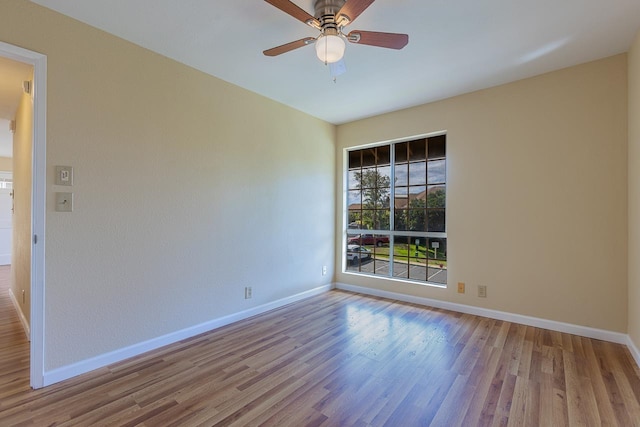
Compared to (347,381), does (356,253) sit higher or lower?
higher

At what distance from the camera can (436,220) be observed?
381 centimetres

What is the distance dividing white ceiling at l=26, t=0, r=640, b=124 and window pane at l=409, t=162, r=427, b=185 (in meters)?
0.99

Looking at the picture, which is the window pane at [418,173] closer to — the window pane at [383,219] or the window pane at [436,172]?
the window pane at [436,172]

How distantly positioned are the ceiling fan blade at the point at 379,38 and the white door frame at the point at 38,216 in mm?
2163

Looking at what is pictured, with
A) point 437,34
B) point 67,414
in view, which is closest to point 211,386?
point 67,414

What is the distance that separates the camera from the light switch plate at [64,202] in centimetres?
210

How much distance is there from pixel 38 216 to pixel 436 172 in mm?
3960

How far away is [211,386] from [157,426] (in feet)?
1.40

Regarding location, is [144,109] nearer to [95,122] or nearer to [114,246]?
[95,122]

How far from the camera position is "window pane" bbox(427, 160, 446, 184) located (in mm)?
3765

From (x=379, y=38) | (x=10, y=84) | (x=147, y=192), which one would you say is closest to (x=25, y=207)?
(x=10, y=84)

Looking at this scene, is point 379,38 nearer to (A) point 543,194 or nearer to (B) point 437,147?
(B) point 437,147

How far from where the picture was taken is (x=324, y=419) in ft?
5.61

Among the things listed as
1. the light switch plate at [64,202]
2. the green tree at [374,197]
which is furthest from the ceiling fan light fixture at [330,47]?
the green tree at [374,197]
